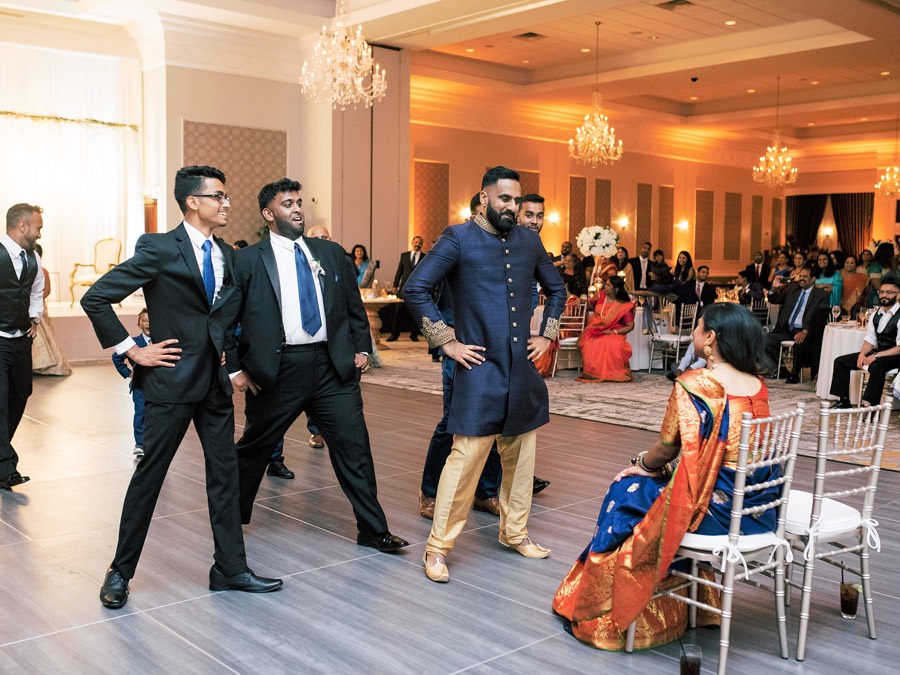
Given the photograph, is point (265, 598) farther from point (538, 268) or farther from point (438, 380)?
point (438, 380)

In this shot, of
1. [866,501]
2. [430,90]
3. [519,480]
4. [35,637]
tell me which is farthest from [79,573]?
[430,90]

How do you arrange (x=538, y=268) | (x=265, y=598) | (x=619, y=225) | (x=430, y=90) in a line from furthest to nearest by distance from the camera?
(x=619, y=225), (x=430, y=90), (x=538, y=268), (x=265, y=598)

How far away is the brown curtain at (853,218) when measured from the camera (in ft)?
84.0

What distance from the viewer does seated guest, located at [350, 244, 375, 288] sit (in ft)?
41.7

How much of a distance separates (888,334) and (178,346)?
634cm

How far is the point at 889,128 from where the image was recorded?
22.0 metres

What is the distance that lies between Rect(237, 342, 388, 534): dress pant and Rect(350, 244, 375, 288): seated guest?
8640 mm

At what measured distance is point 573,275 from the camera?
1305 cm

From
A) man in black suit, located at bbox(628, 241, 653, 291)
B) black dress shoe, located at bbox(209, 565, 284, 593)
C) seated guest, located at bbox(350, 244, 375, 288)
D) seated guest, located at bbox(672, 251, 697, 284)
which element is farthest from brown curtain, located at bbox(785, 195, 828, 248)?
black dress shoe, located at bbox(209, 565, 284, 593)

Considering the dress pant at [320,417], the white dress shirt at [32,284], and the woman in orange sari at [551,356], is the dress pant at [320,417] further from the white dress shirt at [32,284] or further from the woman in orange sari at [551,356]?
the woman in orange sari at [551,356]

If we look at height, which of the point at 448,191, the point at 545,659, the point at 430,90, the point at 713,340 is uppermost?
the point at 430,90

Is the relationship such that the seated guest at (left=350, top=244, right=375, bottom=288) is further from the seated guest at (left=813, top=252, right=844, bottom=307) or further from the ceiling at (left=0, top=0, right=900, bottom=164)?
the seated guest at (left=813, top=252, right=844, bottom=307)

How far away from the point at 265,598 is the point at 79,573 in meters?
0.85

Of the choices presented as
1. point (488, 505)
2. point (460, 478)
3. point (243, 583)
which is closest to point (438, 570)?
point (460, 478)
